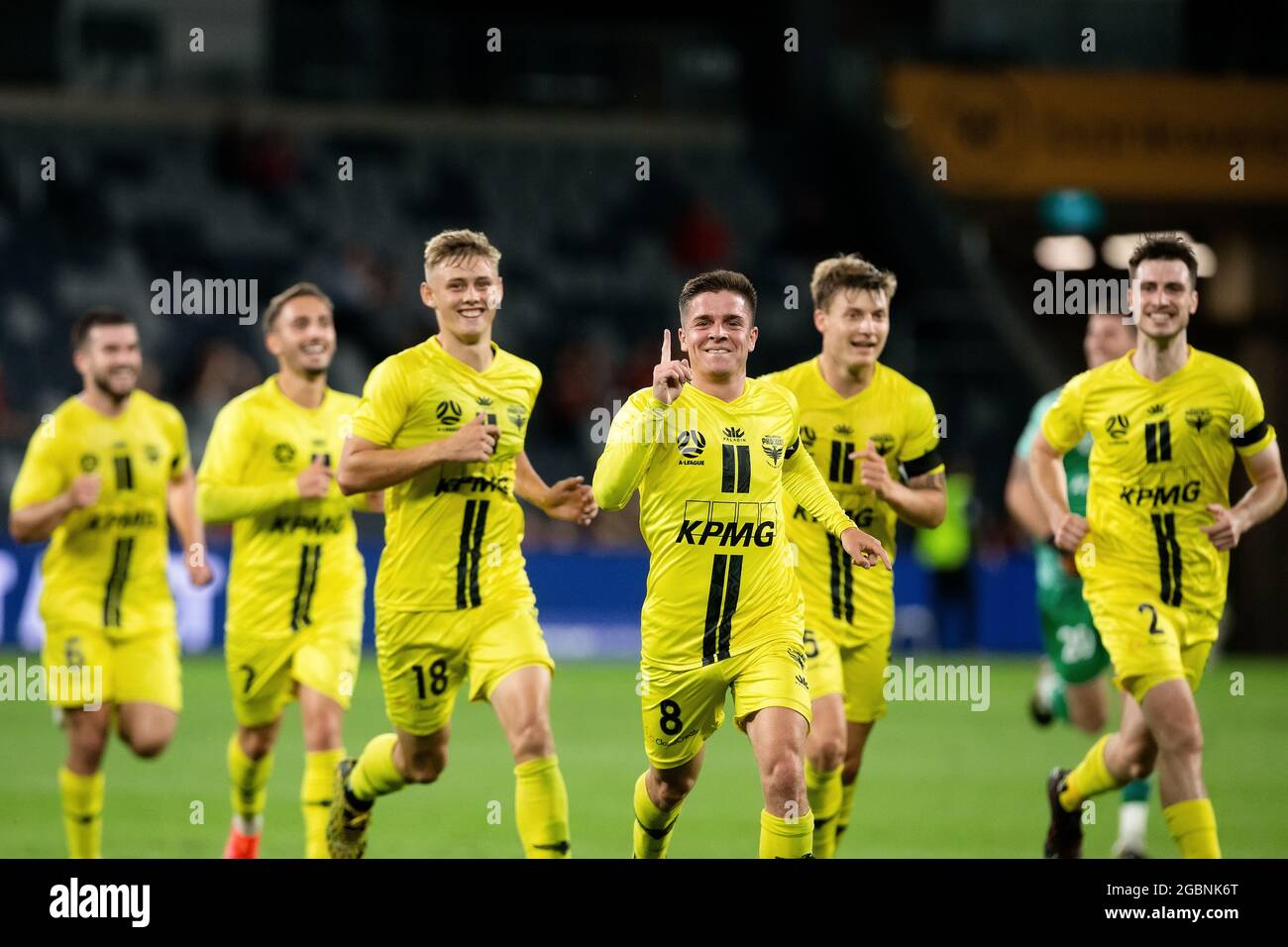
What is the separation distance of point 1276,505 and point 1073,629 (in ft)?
8.10

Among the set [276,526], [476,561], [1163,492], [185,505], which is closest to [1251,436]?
[1163,492]

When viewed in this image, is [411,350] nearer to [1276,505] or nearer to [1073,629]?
[1276,505]

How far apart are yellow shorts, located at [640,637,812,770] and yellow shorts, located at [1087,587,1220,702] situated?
1522mm

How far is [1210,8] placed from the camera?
22.0 meters

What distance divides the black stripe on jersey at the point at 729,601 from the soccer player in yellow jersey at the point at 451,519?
748 millimetres

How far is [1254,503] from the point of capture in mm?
7625

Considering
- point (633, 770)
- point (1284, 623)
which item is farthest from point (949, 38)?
point (633, 770)

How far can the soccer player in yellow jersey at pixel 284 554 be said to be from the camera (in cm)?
827

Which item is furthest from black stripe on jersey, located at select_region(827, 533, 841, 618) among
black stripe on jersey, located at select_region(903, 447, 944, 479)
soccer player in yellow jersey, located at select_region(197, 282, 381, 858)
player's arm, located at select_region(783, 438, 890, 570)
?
soccer player in yellow jersey, located at select_region(197, 282, 381, 858)

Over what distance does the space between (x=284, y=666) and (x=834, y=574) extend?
241cm

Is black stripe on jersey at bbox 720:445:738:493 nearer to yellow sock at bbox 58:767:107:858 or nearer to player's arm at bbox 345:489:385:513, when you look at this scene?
player's arm at bbox 345:489:385:513

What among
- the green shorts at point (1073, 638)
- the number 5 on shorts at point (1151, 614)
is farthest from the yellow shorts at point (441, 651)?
the green shorts at point (1073, 638)

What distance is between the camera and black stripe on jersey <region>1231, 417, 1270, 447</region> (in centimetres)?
765
